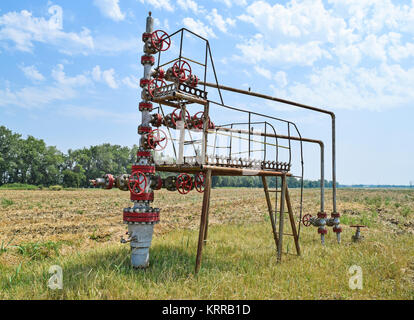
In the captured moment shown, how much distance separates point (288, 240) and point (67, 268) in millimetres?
8129

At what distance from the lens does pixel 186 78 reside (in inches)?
288

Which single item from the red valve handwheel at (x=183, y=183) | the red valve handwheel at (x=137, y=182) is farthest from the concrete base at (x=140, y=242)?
the red valve handwheel at (x=183, y=183)

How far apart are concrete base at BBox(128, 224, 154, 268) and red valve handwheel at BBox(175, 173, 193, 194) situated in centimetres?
124

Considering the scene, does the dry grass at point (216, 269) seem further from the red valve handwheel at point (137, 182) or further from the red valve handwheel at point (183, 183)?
the red valve handwheel at point (183, 183)

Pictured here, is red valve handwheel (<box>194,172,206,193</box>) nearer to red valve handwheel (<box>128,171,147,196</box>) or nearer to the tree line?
red valve handwheel (<box>128,171,147,196</box>)

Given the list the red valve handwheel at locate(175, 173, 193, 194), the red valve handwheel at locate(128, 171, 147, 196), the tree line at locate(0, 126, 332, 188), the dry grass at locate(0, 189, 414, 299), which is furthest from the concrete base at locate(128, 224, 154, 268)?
the tree line at locate(0, 126, 332, 188)

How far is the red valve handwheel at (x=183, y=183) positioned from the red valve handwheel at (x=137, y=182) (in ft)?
3.07

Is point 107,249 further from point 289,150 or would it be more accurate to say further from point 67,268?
point 289,150

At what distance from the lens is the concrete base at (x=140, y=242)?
722 centimetres

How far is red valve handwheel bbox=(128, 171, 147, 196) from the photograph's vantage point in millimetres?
7074

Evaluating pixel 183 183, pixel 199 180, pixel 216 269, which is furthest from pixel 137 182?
pixel 216 269

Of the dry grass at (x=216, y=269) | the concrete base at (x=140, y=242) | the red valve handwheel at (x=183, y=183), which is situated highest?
the red valve handwheel at (x=183, y=183)

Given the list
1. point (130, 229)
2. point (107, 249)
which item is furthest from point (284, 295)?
point (107, 249)
